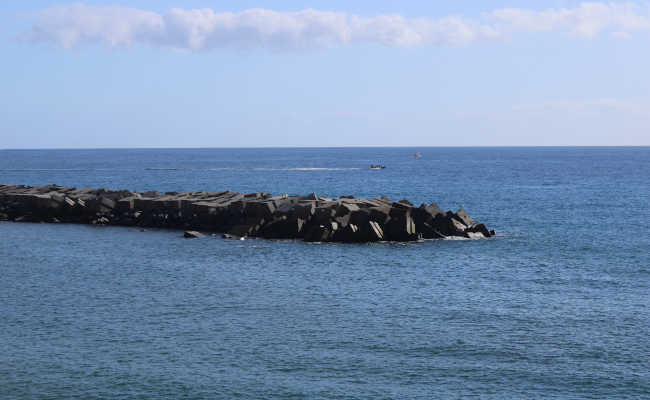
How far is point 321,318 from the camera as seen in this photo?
23.2 metres

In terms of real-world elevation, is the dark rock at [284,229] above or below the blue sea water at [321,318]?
above

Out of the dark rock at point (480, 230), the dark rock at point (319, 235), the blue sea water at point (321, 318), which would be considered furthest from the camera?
the dark rock at point (480, 230)

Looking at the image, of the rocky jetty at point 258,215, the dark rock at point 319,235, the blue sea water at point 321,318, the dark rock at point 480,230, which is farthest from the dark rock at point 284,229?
the dark rock at point 480,230

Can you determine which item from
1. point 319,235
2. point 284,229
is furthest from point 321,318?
point 284,229

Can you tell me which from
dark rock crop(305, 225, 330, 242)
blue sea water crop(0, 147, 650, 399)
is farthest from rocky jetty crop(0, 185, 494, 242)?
blue sea water crop(0, 147, 650, 399)

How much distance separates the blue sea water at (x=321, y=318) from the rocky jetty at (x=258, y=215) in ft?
5.82

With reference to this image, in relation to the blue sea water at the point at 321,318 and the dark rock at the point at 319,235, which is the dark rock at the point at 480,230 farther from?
the dark rock at the point at 319,235

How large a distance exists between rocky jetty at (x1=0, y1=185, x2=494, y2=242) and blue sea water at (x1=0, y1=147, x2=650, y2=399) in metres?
1.77

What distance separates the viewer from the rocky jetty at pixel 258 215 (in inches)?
1588

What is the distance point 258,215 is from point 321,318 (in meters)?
20.7

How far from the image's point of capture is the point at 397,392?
16516mm

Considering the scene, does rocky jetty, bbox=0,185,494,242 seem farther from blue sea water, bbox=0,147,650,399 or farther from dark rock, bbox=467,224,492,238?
blue sea water, bbox=0,147,650,399

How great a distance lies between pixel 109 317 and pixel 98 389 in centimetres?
659

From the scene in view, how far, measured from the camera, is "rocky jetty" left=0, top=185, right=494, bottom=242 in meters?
40.3
